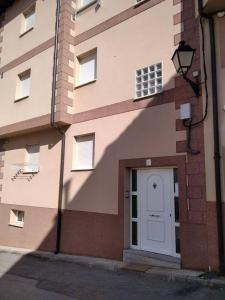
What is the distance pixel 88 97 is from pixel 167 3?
3.45m

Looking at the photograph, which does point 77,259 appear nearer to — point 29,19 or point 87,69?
point 87,69

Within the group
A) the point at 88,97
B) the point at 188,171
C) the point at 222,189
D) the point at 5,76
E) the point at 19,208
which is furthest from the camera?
the point at 5,76

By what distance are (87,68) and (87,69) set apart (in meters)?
0.04

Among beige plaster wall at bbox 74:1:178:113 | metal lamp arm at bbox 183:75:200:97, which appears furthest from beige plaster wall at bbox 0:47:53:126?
metal lamp arm at bbox 183:75:200:97

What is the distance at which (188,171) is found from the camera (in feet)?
23.6

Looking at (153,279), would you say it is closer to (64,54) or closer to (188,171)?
(188,171)

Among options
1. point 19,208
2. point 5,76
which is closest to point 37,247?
point 19,208

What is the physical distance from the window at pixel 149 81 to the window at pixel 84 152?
2075mm

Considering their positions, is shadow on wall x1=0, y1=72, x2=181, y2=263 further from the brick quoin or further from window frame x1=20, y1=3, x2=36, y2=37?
window frame x1=20, y1=3, x2=36, y2=37

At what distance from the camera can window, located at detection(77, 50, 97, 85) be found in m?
10.1

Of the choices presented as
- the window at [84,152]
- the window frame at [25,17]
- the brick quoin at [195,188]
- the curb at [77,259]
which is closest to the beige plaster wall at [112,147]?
the window at [84,152]

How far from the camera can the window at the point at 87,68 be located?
1012 centimetres

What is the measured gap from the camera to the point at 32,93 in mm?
11375

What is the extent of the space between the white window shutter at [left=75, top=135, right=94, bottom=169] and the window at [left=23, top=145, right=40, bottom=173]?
194cm
